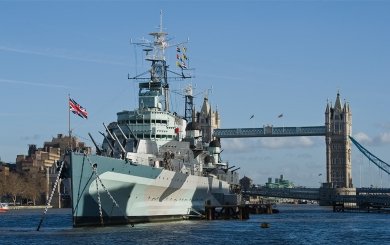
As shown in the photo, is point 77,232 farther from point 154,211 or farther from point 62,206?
point 62,206

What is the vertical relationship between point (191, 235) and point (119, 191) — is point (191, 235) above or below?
below

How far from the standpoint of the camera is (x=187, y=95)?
11400 cm

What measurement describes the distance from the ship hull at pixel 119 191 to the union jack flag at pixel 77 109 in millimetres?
3448

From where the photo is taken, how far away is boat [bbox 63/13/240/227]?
206ft

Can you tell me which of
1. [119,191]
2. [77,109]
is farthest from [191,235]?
[77,109]

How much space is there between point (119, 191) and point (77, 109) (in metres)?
7.57

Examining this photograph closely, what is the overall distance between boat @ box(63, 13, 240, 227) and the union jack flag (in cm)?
233

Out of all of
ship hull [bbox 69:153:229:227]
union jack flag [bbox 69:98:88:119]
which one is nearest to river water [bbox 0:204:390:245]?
ship hull [bbox 69:153:229:227]

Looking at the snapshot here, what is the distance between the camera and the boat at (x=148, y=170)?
206 ft

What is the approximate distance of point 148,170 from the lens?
2675 inches

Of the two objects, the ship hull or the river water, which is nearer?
the river water

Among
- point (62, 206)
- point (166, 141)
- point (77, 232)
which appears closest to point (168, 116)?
point (166, 141)

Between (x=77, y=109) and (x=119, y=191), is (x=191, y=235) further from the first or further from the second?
(x=77, y=109)

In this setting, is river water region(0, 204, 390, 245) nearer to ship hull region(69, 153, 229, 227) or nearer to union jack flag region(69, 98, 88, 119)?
ship hull region(69, 153, 229, 227)
